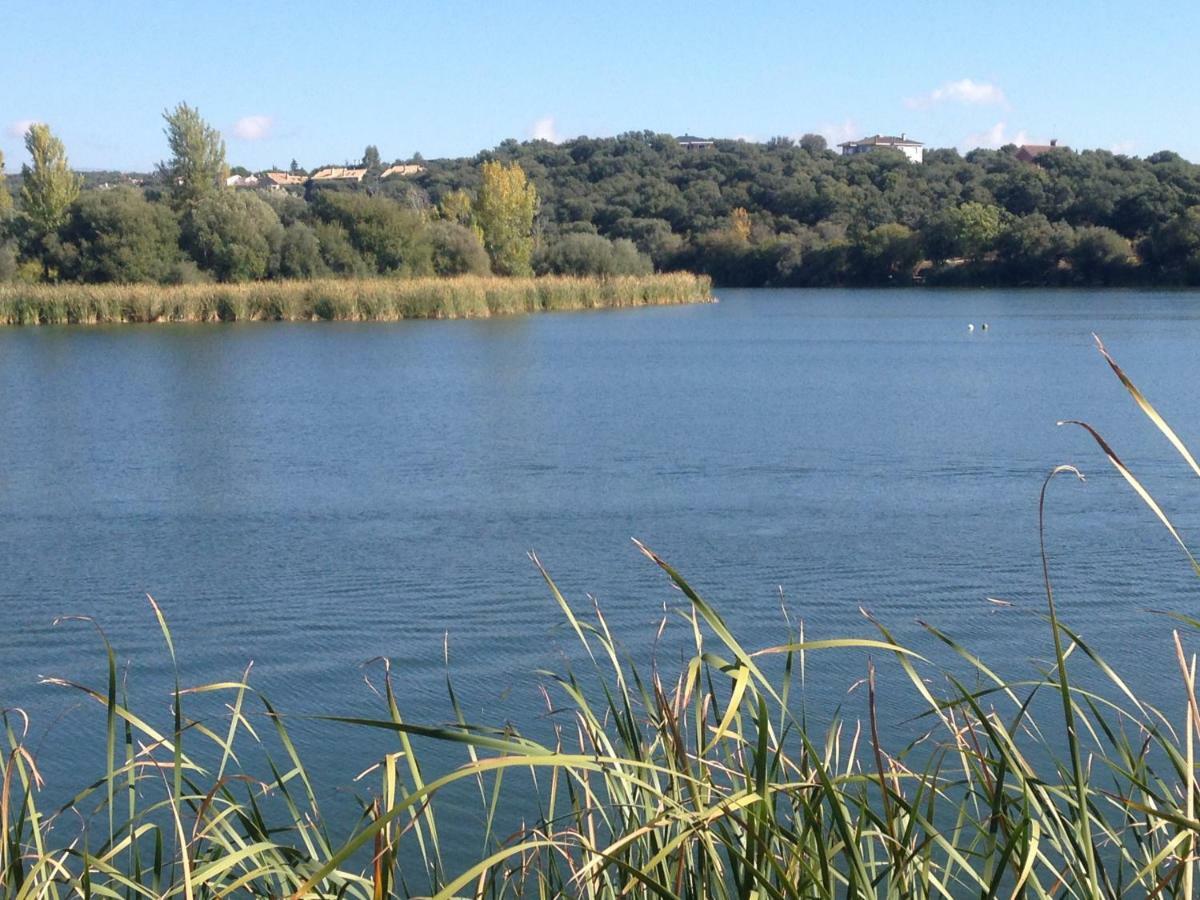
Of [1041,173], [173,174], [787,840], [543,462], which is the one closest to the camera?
[787,840]

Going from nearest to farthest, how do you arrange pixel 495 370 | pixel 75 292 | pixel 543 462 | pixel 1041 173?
pixel 543 462 → pixel 495 370 → pixel 75 292 → pixel 1041 173

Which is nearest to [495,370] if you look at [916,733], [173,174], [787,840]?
[916,733]

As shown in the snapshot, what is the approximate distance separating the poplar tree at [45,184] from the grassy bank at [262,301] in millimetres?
6556

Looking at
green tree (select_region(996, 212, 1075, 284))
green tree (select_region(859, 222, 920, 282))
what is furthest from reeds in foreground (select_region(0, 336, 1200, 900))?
green tree (select_region(859, 222, 920, 282))

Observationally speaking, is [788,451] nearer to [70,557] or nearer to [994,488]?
[994,488]

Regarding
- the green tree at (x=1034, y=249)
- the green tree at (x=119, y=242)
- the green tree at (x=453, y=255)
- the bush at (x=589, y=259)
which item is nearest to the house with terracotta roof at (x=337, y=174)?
the green tree at (x=1034, y=249)

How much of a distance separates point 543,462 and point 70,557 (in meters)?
3.82

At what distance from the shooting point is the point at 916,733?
420 cm

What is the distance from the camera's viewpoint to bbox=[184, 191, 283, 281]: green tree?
34.8m

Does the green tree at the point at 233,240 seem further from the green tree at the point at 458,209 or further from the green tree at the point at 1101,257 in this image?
the green tree at the point at 1101,257

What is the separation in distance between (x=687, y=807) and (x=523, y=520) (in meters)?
5.63

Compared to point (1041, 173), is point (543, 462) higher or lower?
lower

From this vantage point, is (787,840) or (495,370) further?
A: (495,370)

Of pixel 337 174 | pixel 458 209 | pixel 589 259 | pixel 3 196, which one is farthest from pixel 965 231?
pixel 337 174
